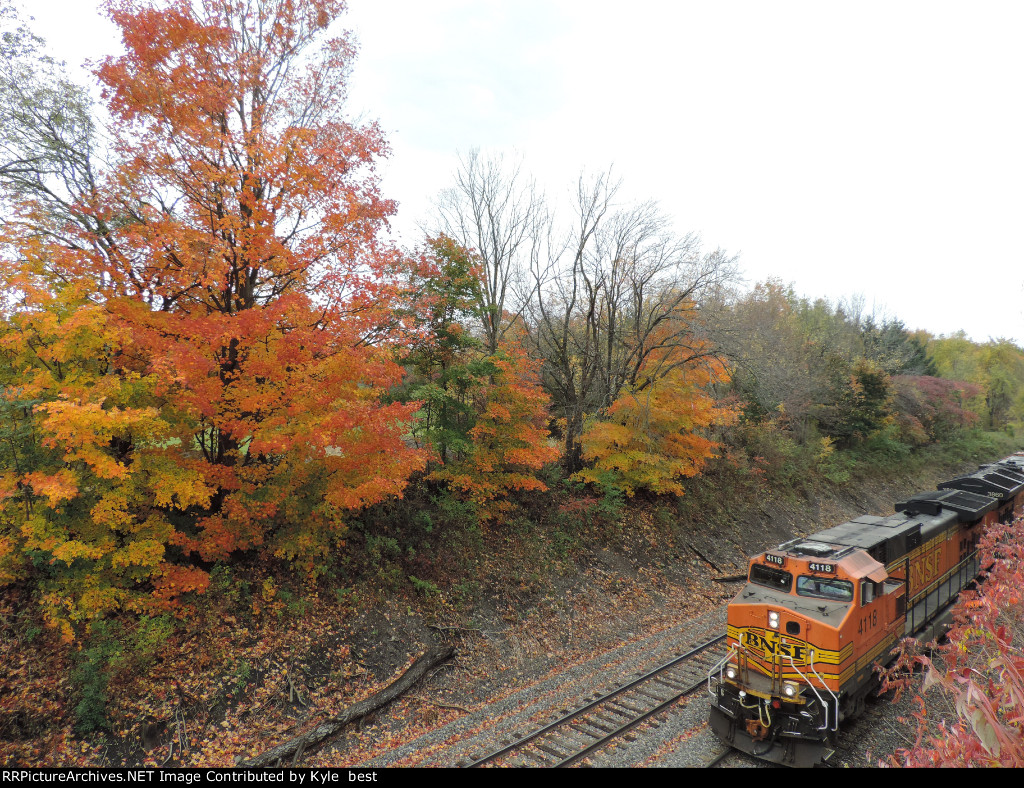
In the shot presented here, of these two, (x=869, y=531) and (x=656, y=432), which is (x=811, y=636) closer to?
(x=869, y=531)

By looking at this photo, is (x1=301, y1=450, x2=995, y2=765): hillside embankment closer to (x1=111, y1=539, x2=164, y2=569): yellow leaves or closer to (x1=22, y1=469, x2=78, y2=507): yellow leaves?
(x1=111, y1=539, x2=164, y2=569): yellow leaves

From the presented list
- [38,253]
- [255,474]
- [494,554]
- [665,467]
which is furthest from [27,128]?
[665,467]

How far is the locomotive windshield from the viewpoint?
9.64 metres

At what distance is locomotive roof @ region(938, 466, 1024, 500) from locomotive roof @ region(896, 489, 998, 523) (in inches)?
16.3

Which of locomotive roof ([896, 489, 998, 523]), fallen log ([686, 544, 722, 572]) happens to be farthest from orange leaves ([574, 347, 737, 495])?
locomotive roof ([896, 489, 998, 523])

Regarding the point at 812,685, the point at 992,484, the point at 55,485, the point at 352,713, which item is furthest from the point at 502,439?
the point at 992,484

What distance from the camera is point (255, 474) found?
1152 centimetres

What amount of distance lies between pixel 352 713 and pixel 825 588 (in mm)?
9570

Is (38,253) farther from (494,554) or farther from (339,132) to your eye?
(494,554)

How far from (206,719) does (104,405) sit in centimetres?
614

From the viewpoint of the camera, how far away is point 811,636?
9258 mm

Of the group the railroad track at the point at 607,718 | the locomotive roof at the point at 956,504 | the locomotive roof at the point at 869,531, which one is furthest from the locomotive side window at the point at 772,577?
the locomotive roof at the point at 956,504

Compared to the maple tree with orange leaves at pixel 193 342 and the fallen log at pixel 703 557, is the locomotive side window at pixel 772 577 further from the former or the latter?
the fallen log at pixel 703 557

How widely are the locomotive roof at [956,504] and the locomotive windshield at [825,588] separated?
6.93 metres
